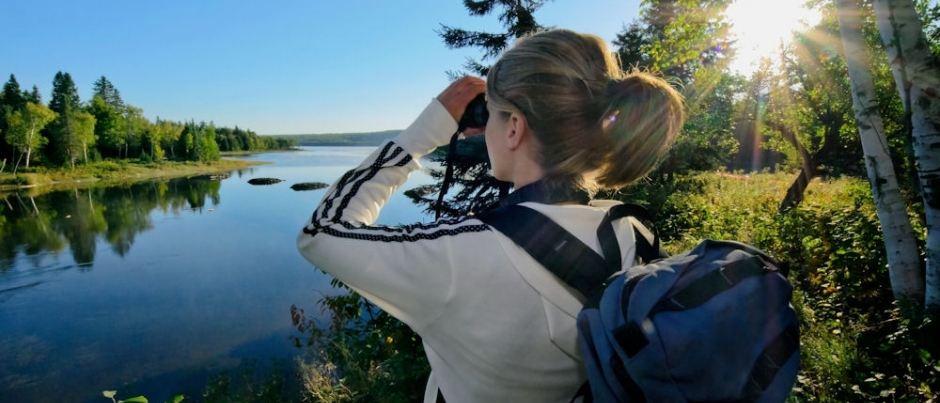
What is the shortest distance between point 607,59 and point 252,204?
104 feet

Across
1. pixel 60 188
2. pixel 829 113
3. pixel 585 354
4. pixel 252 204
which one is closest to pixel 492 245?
pixel 585 354

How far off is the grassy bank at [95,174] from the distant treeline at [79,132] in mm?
1629

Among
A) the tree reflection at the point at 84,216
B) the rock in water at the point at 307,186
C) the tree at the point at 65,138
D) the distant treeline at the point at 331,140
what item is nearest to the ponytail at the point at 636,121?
the tree reflection at the point at 84,216

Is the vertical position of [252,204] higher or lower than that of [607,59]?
lower

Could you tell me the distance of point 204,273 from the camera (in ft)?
44.6

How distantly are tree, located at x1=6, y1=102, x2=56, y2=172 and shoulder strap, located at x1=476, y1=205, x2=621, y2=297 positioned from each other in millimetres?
54443

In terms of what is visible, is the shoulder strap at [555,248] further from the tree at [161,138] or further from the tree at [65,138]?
the tree at [161,138]

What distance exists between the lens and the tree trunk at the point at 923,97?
2.95 m

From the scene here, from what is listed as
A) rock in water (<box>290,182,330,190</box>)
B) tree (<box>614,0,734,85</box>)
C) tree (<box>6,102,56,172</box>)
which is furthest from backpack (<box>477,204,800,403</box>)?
tree (<box>6,102,56,172</box>)

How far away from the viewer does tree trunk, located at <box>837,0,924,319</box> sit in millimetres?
3406

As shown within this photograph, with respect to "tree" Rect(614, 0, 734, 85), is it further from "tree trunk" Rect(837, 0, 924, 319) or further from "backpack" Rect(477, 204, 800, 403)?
"backpack" Rect(477, 204, 800, 403)

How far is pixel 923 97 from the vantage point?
2961 millimetres

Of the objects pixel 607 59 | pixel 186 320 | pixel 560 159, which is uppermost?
pixel 607 59

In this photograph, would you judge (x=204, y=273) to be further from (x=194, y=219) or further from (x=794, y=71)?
(x=794, y=71)
